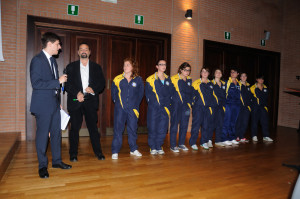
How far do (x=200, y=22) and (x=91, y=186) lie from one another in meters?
5.03

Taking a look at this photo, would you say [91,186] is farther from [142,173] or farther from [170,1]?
[170,1]

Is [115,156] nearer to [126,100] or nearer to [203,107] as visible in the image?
[126,100]

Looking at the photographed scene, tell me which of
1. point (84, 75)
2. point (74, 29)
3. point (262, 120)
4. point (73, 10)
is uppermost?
point (73, 10)

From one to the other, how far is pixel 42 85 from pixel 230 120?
3585 millimetres

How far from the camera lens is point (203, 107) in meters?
4.04

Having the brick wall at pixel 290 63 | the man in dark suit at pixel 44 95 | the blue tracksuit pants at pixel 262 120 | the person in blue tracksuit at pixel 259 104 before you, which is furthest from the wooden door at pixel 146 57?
the brick wall at pixel 290 63

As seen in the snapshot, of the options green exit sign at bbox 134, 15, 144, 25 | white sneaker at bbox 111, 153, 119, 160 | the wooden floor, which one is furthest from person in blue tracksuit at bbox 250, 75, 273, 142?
white sneaker at bbox 111, 153, 119, 160

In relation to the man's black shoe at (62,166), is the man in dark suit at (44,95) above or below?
above

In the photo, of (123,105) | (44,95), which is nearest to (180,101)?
Answer: (123,105)

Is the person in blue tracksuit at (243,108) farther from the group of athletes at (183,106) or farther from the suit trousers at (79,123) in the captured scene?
the suit trousers at (79,123)

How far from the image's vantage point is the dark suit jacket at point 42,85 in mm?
2455

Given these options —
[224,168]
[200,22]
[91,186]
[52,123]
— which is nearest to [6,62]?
[52,123]

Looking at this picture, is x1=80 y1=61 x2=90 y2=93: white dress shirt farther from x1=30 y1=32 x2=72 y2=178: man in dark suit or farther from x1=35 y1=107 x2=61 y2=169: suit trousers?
x1=35 y1=107 x2=61 y2=169: suit trousers

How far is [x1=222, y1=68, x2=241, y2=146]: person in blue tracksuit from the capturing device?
4504mm
